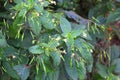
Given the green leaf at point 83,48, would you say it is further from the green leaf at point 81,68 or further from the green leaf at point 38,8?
the green leaf at point 38,8

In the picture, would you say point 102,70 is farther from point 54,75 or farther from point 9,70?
point 9,70

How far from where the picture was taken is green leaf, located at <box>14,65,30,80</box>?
1569mm

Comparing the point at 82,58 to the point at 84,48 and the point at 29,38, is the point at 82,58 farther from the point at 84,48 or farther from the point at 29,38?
the point at 29,38

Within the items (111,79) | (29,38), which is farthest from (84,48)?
(111,79)

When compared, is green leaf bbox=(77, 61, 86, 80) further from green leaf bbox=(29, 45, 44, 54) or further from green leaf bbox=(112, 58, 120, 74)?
green leaf bbox=(112, 58, 120, 74)

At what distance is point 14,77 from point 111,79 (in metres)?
0.83

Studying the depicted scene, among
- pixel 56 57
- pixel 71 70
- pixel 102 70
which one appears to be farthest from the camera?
pixel 102 70

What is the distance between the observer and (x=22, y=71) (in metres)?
1.58

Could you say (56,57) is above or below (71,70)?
above

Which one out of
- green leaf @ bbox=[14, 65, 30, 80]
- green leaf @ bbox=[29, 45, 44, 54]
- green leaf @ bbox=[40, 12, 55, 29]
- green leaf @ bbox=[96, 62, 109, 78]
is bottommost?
green leaf @ bbox=[96, 62, 109, 78]

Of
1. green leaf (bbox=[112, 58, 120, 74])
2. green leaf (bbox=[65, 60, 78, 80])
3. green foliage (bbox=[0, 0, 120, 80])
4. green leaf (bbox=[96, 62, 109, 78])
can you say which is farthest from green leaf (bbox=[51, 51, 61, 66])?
green leaf (bbox=[112, 58, 120, 74])

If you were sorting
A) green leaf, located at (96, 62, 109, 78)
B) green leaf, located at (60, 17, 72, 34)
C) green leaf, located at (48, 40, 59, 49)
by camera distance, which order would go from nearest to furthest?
green leaf, located at (48, 40, 59, 49) → green leaf, located at (60, 17, 72, 34) → green leaf, located at (96, 62, 109, 78)

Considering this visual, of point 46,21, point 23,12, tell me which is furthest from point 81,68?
A: point 23,12

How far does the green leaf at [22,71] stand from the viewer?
1569 mm
